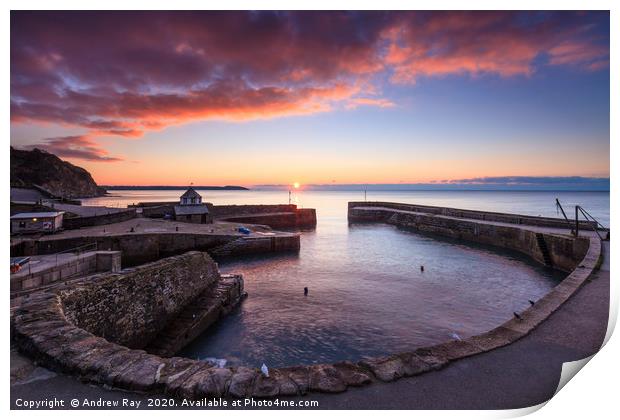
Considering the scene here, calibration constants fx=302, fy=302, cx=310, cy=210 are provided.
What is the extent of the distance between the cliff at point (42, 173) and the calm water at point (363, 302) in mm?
69706

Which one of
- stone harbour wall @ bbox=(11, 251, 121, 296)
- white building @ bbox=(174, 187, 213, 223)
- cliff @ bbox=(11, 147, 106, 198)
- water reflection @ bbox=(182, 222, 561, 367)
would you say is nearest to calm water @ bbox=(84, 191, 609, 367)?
water reflection @ bbox=(182, 222, 561, 367)

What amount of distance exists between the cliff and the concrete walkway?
80.0 m

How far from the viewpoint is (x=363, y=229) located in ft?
174

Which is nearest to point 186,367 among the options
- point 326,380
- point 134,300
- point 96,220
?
point 326,380

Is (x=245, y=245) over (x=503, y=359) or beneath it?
beneath

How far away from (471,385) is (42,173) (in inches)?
4638

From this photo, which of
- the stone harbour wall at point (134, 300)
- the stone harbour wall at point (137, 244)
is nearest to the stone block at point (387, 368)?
the stone harbour wall at point (134, 300)

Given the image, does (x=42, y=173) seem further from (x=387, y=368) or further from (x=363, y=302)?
(x=387, y=368)

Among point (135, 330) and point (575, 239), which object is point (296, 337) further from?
point (575, 239)

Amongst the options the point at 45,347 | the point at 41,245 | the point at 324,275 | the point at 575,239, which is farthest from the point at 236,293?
the point at 575,239

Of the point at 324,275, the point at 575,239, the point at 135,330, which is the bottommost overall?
the point at 324,275

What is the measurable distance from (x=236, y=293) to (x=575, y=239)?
2576 cm

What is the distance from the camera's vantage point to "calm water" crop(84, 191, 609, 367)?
512 inches

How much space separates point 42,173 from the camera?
3506 inches
